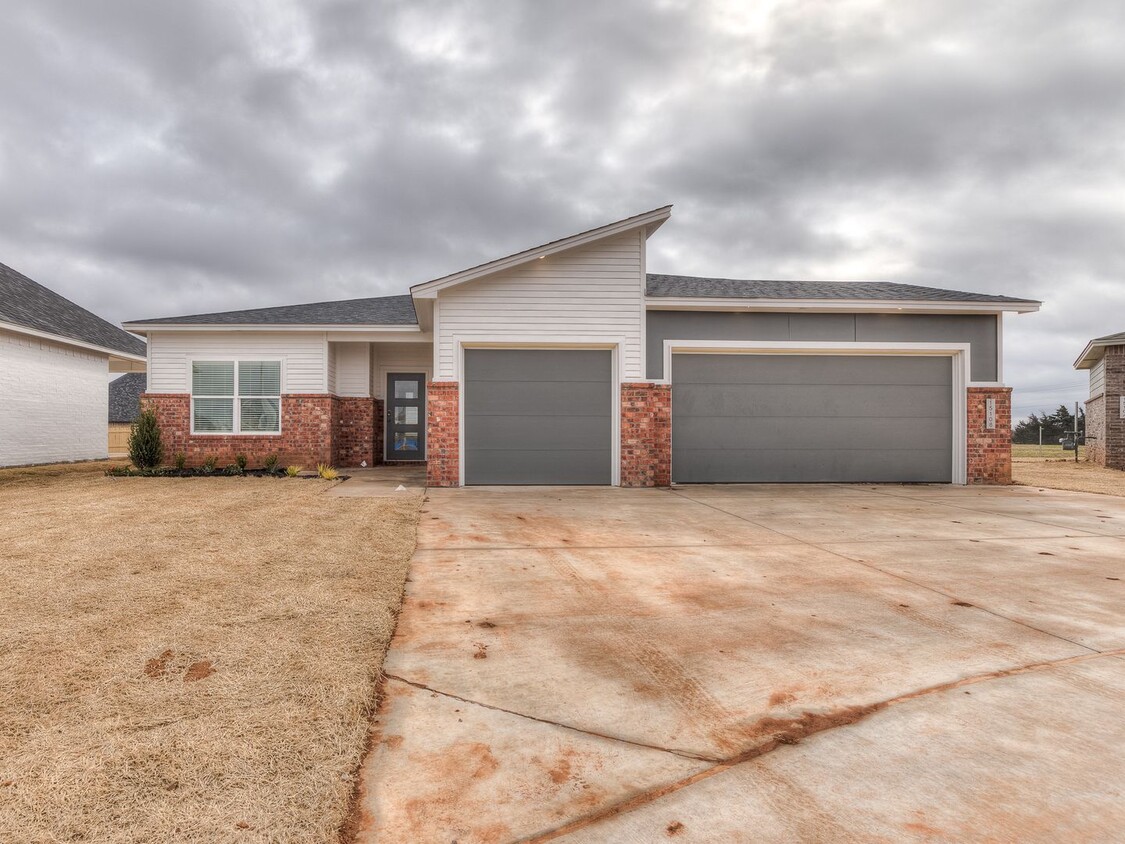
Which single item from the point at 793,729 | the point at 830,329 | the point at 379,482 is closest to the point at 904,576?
the point at 793,729

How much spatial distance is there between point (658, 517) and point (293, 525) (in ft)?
14.8

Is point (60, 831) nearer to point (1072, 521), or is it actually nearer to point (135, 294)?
point (1072, 521)

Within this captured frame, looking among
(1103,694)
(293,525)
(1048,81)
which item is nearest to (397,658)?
(1103,694)

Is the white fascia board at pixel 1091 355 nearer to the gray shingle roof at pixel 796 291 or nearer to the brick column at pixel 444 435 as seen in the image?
the gray shingle roof at pixel 796 291

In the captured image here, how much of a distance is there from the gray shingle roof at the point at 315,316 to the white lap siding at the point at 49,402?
3.74m

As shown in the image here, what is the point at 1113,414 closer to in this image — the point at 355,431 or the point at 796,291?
the point at 796,291

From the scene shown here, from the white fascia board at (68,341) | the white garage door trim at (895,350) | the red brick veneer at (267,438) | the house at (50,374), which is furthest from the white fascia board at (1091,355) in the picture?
the house at (50,374)

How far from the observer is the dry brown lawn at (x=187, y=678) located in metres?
1.56

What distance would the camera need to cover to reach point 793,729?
208 centimetres

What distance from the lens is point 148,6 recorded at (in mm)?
Result: 12523

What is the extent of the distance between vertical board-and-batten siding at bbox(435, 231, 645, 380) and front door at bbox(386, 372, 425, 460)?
5396 millimetres

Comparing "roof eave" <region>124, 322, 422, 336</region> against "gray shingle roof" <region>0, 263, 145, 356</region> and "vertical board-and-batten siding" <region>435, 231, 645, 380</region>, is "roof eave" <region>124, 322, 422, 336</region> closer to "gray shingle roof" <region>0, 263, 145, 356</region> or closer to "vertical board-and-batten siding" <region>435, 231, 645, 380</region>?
"gray shingle roof" <region>0, 263, 145, 356</region>

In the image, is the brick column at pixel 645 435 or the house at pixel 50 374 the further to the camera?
the house at pixel 50 374

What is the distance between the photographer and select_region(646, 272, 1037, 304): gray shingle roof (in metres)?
10.5
